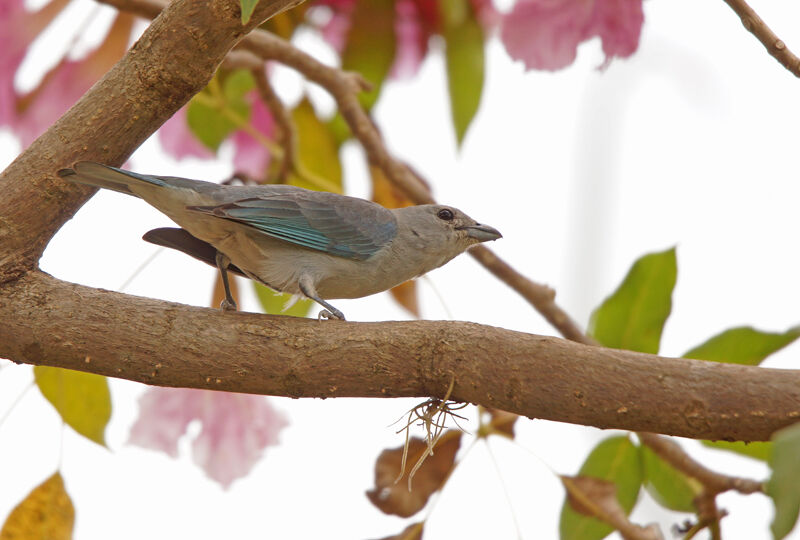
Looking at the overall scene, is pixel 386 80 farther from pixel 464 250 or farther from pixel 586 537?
pixel 586 537

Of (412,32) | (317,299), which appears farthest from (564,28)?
(317,299)

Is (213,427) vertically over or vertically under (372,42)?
under

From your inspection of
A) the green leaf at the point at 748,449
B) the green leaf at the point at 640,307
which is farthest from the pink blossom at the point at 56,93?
the green leaf at the point at 748,449

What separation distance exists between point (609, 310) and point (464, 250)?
0.68 metres

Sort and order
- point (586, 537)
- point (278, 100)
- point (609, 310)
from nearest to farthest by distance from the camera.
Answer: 1. point (586, 537)
2. point (609, 310)
3. point (278, 100)

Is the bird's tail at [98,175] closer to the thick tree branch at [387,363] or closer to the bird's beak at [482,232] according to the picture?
the thick tree branch at [387,363]

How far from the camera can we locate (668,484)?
119 inches

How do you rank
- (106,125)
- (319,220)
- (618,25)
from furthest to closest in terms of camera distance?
1. (319,220)
2. (618,25)
3. (106,125)

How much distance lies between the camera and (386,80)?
13.1 ft

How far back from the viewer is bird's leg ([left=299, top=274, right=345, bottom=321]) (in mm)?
2783

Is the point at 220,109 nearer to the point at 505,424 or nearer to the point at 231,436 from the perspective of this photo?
the point at 231,436

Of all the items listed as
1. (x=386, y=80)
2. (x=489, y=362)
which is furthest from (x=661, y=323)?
(x=386, y=80)

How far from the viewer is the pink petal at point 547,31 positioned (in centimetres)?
297

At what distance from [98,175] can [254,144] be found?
1811mm
